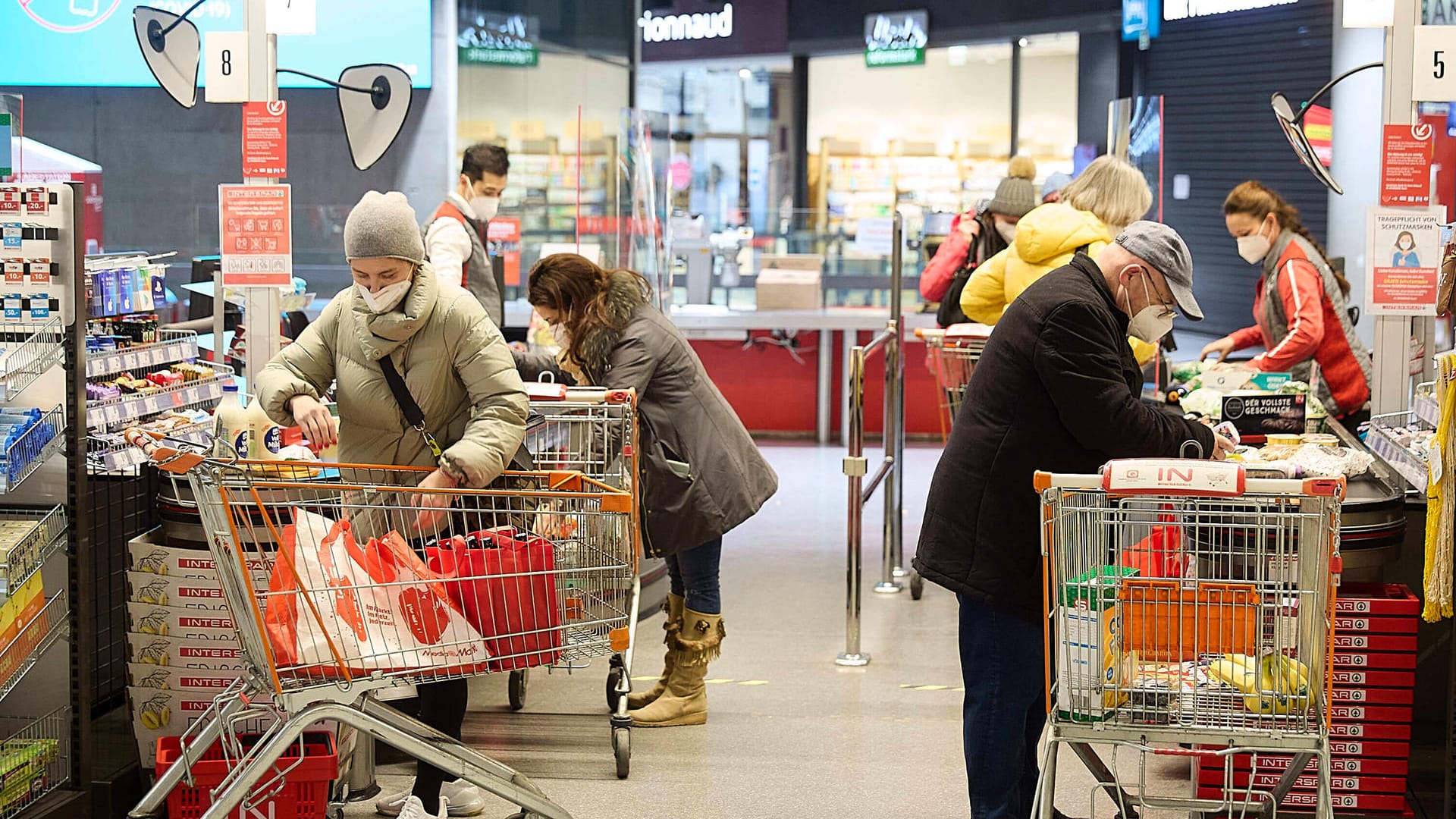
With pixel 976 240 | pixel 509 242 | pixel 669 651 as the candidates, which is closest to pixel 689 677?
pixel 669 651

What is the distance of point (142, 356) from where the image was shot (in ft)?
14.0

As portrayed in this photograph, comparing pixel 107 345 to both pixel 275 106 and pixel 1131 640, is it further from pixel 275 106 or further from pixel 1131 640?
pixel 1131 640

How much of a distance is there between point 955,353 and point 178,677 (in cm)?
330

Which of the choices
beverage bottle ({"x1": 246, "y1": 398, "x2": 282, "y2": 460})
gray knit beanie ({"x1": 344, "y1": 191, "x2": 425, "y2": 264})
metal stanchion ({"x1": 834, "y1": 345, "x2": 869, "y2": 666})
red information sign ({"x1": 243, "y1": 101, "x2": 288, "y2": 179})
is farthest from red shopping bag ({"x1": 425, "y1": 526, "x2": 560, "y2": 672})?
metal stanchion ({"x1": 834, "y1": 345, "x2": 869, "y2": 666})

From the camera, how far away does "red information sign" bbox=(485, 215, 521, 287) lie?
10055 mm

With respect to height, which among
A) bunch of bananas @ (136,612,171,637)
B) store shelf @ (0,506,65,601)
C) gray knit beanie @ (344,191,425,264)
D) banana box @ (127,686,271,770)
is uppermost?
gray knit beanie @ (344,191,425,264)

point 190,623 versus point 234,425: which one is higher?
point 234,425

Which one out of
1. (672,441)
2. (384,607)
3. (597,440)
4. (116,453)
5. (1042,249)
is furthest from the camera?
(1042,249)

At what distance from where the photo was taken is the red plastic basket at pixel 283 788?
140 inches

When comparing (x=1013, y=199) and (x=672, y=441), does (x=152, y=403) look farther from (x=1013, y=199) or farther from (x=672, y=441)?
(x=1013, y=199)

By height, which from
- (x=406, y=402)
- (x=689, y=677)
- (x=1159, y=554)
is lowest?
(x=689, y=677)

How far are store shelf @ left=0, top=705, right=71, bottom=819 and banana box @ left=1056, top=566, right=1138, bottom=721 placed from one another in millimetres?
2437

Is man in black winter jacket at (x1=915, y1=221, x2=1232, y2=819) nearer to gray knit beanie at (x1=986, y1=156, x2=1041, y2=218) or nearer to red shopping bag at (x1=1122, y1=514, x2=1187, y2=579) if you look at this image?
red shopping bag at (x1=1122, y1=514, x2=1187, y2=579)

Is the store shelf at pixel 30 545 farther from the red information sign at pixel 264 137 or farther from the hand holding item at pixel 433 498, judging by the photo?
the red information sign at pixel 264 137
